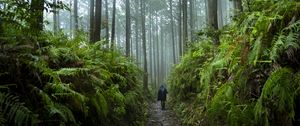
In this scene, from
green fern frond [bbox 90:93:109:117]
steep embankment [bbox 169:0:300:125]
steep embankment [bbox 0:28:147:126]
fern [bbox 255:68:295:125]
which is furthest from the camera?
green fern frond [bbox 90:93:109:117]

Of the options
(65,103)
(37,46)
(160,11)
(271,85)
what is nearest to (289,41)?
(271,85)

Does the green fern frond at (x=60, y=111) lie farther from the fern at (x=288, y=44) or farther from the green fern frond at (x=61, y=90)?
the fern at (x=288, y=44)

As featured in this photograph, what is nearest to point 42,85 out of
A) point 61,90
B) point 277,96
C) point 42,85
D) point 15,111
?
point 42,85

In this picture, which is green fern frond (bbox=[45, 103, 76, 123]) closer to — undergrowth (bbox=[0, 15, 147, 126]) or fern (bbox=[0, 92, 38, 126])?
undergrowth (bbox=[0, 15, 147, 126])

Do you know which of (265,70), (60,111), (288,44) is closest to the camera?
(60,111)

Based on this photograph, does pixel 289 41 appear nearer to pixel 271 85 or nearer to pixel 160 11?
pixel 271 85

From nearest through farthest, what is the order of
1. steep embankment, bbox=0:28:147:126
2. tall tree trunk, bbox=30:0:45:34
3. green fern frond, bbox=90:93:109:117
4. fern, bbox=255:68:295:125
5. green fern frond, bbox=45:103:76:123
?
steep embankment, bbox=0:28:147:126, green fern frond, bbox=45:103:76:123, fern, bbox=255:68:295:125, green fern frond, bbox=90:93:109:117, tall tree trunk, bbox=30:0:45:34

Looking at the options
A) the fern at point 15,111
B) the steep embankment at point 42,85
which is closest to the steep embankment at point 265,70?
the steep embankment at point 42,85

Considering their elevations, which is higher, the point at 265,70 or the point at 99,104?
the point at 265,70

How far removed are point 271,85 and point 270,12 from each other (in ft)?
6.60

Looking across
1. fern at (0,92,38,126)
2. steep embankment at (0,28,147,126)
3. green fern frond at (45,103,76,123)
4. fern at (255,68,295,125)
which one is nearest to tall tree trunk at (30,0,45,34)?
steep embankment at (0,28,147,126)

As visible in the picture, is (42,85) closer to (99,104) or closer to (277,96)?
(99,104)

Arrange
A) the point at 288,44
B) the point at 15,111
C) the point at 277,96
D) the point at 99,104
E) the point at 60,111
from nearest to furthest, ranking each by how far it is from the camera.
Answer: the point at 15,111
the point at 60,111
the point at 277,96
the point at 288,44
the point at 99,104

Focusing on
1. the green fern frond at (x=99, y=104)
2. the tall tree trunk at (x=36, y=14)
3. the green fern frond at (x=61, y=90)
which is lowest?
the green fern frond at (x=99, y=104)
